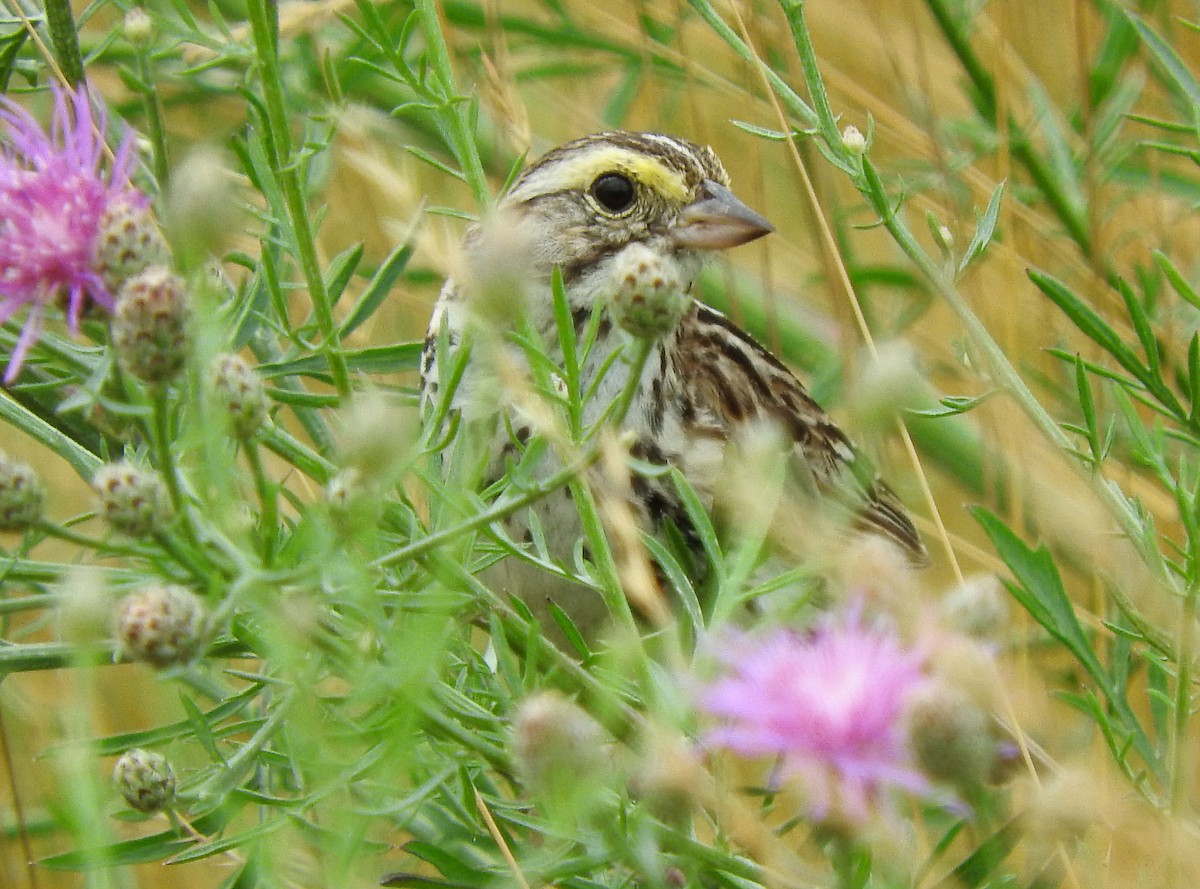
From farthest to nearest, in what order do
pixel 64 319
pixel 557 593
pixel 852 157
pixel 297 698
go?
pixel 557 593 < pixel 852 157 < pixel 64 319 < pixel 297 698

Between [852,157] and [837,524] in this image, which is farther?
[852,157]

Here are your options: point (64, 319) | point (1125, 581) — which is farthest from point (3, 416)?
point (1125, 581)

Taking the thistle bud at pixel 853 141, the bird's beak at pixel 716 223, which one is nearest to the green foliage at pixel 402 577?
the thistle bud at pixel 853 141

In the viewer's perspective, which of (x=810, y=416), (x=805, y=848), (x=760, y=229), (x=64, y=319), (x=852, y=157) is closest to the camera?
(x=64, y=319)

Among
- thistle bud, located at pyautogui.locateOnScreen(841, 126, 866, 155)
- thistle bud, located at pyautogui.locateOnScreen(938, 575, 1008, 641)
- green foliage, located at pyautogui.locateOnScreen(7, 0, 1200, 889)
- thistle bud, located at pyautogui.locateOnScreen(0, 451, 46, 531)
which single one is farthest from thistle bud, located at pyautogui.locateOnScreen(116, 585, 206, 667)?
thistle bud, located at pyautogui.locateOnScreen(841, 126, 866, 155)

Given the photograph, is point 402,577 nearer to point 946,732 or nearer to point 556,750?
point 556,750

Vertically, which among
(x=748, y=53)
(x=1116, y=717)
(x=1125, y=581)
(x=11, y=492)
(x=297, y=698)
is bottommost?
(x=1116, y=717)

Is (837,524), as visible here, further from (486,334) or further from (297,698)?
(297,698)

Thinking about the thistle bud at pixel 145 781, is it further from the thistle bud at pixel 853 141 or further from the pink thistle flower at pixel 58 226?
the thistle bud at pixel 853 141
